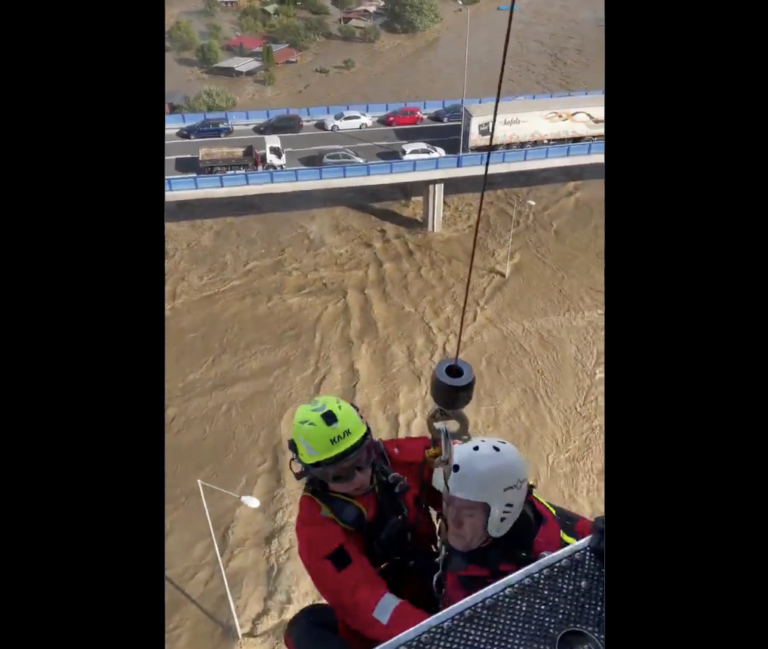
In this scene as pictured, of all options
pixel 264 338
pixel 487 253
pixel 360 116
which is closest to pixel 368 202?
pixel 360 116

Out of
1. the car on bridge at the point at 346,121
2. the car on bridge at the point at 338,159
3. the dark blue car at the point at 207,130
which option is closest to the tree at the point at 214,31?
the dark blue car at the point at 207,130

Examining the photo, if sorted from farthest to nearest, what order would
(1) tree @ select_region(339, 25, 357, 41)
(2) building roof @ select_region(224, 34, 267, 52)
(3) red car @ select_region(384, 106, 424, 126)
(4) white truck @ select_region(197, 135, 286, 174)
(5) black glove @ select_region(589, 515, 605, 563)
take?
1. (1) tree @ select_region(339, 25, 357, 41)
2. (2) building roof @ select_region(224, 34, 267, 52)
3. (3) red car @ select_region(384, 106, 424, 126)
4. (4) white truck @ select_region(197, 135, 286, 174)
5. (5) black glove @ select_region(589, 515, 605, 563)

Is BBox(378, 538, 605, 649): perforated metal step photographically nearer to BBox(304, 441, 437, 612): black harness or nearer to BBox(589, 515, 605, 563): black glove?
BBox(589, 515, 605, 563): black glove

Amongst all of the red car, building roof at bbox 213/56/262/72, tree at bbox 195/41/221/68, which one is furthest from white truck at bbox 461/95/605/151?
tree at bbox 195/41/221/68

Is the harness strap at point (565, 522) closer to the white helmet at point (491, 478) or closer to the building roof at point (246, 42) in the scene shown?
the white helmet at point (491, 478)

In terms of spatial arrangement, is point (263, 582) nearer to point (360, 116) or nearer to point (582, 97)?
point (360, 116)

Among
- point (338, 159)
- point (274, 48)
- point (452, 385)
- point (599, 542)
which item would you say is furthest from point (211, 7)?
point (599, 542)
